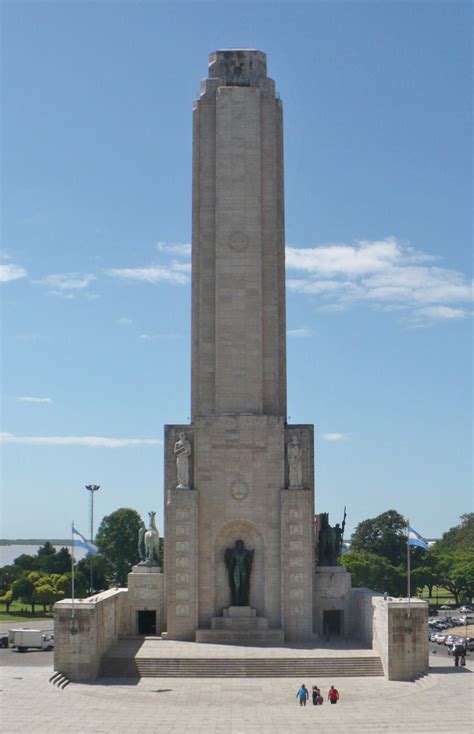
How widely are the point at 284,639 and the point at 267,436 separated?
10119 millimetres

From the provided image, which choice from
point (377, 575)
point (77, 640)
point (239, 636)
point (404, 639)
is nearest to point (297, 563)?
point (239, 636)

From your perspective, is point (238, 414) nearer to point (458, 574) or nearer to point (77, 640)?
point (77, 640)

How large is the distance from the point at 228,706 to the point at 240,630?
11.6m

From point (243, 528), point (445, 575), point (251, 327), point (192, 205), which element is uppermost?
point (192, 205)

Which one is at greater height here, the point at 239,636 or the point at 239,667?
the point at 239,636

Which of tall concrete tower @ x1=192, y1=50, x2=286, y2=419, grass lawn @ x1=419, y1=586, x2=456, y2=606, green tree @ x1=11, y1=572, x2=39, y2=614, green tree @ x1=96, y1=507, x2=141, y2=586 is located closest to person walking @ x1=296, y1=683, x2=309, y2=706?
tall concrete tower @ x1=192, y1=50, x2=286, y2=419

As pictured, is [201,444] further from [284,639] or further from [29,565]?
[29,565]

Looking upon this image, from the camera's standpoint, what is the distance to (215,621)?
47.7 meters

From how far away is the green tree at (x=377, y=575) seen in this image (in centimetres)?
8588

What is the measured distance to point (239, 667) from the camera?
41.4m

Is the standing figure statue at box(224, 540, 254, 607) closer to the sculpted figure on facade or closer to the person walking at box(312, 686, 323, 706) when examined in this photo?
the sculpted figure on facade

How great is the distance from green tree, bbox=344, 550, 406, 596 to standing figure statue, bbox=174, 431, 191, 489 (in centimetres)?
4075

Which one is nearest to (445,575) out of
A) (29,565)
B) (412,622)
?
(29,565)

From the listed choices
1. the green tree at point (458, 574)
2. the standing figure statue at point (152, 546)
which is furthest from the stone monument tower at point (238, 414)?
the green tree at point (458, 574)
